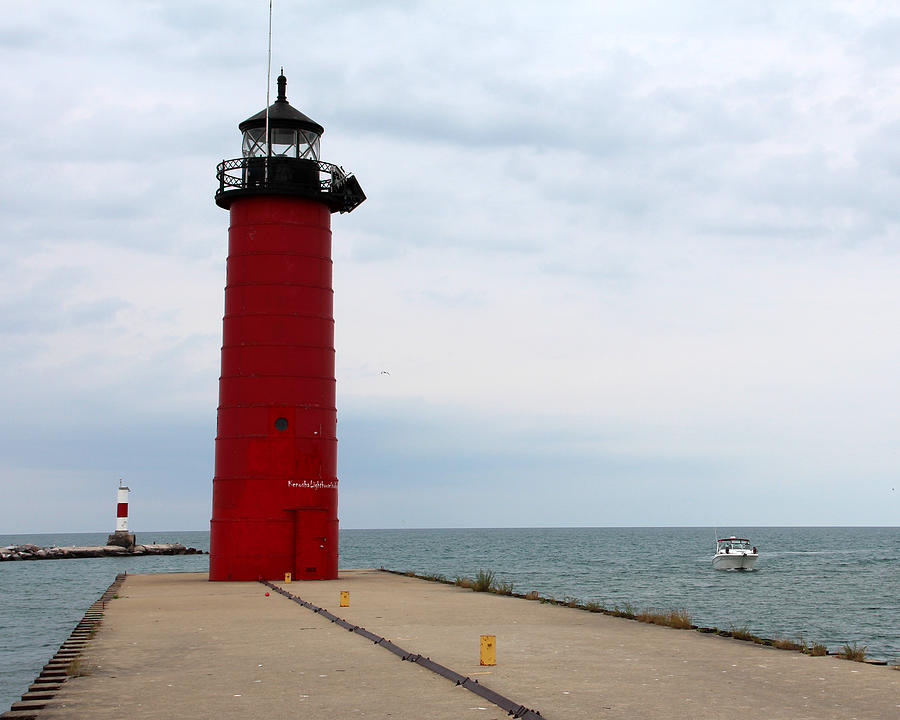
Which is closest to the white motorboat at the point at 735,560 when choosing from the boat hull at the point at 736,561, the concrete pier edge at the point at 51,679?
the boat hull at the point at 736,561

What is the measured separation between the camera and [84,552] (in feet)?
293

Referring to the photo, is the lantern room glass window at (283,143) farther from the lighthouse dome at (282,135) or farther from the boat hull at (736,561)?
the boat hull at (736,561)

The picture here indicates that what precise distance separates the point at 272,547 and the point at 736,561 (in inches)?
1857

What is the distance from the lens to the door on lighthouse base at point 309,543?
29797mm

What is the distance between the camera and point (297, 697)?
35.0 ft

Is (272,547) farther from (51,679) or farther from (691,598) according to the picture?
(691,598)

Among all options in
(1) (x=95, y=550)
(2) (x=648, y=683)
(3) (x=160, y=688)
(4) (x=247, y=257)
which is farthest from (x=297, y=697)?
(1) (x=95, y=550)

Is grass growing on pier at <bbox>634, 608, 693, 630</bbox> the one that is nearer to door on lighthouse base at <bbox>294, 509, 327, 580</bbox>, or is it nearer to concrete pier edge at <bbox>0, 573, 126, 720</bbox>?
concrete pier edge at <bbox>0, 573, 126, 720</bbox>

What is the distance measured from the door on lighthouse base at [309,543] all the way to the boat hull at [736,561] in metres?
45.6

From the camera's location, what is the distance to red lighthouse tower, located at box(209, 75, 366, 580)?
1171 inches

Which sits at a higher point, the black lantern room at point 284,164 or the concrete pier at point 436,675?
the black lantern room at point 284,164

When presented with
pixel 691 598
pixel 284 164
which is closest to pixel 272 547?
pixel 284 164

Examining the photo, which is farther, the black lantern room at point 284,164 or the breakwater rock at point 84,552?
the breakwater rock at point 84,552

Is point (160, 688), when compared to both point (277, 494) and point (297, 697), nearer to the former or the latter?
point (297, 697)
